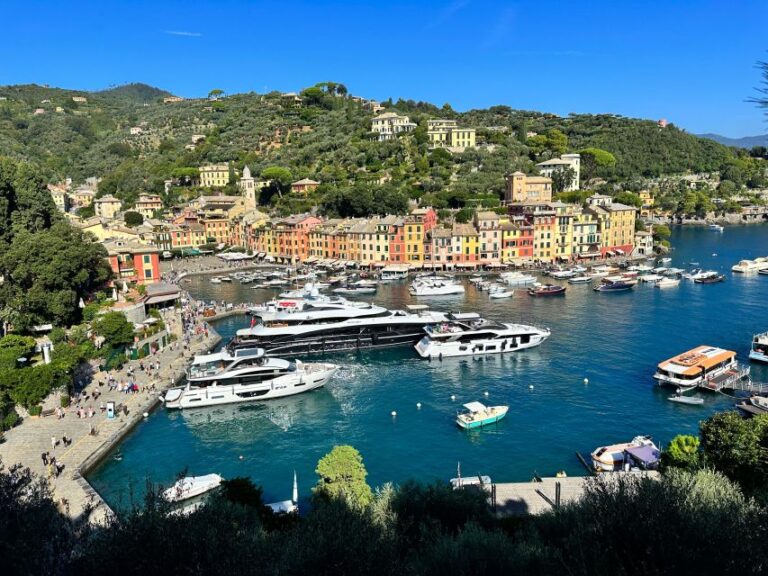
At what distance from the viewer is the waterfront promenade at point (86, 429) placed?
18.9 meters

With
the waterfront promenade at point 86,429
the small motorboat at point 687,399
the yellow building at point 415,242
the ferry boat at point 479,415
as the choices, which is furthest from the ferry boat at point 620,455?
the yellow building at point 415,242

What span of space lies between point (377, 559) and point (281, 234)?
68800 mm

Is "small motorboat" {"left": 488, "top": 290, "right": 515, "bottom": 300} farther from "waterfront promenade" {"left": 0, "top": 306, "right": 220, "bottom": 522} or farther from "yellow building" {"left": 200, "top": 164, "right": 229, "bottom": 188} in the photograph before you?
"yellow building" {"left": 200, "top": 164, "right": 229, "bottom": 188}

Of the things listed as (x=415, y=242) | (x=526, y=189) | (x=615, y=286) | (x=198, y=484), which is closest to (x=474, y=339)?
(x=198, y=484)

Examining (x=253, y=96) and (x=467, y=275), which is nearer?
(x=467, y=275)

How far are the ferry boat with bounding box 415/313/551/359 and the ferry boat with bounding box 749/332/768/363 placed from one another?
11.5 metres

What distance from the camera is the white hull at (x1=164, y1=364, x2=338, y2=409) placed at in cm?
2767

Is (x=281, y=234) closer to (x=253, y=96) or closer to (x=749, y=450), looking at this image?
(x=749, y=450)

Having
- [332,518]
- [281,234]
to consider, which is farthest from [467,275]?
[332,518]

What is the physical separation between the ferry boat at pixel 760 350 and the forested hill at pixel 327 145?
5319 cm

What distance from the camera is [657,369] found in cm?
3097

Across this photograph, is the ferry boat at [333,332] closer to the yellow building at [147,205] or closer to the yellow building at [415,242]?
the yellow building at [415,242]

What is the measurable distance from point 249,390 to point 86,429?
7506 mm

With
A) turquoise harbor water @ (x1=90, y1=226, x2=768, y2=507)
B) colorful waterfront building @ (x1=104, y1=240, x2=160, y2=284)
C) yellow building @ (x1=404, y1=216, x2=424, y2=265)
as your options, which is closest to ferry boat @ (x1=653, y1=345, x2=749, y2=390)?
turquoise harbor water @ (x1=90, y1=226, x2=768, y2=507)
